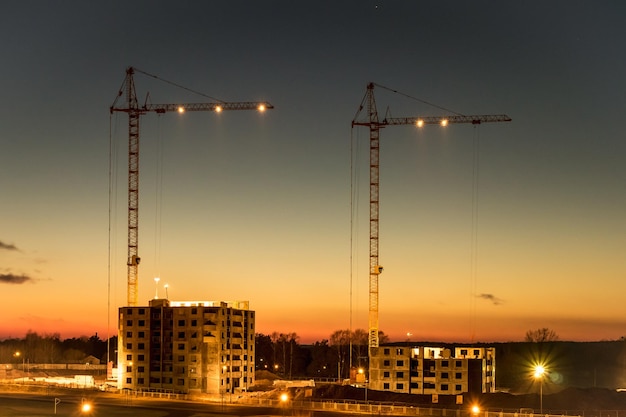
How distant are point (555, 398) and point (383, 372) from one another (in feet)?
113

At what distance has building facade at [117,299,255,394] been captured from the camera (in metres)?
166

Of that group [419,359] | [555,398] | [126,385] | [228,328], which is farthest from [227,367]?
[555,398]

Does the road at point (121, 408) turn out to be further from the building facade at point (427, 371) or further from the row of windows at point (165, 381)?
the building facade at point (427, 371)

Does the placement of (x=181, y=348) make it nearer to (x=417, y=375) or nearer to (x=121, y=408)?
(x=121, y=408)

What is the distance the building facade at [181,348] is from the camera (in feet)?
545

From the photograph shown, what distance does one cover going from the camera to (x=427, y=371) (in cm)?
16388

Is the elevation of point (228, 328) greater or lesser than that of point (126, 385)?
greater

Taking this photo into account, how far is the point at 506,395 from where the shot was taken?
13925cm

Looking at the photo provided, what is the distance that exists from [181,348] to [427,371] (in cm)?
4571

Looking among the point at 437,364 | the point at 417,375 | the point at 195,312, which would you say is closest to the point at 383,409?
the point at 417,375

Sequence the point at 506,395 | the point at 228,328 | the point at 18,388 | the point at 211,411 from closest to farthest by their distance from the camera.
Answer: the point at 211,411 → the point at 506,395 → the point at 18,388 → the point at 228,328

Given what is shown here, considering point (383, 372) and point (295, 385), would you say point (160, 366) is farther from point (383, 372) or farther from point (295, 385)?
point (383, 372)

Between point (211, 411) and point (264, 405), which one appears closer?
point (211, 411)

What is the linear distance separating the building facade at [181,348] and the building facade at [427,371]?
1071 inches
